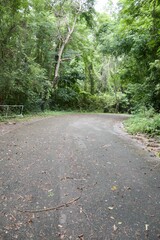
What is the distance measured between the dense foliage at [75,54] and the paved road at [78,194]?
12.8 ft

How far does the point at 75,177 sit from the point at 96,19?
19.6m

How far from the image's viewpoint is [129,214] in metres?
2.70

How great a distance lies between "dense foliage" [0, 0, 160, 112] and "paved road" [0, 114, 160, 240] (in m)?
3.91

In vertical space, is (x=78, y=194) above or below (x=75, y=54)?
below

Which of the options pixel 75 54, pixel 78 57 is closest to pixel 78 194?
pixel 75 54

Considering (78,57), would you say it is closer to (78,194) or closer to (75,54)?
(75,54)

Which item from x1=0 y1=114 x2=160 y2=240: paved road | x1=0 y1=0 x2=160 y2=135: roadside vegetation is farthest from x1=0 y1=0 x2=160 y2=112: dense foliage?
x1=0 y1=114 x2=160 y2=240: paved road

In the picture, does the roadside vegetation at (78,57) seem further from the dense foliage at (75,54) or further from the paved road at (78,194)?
the paved road at (78,194)

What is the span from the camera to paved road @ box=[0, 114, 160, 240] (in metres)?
2.39

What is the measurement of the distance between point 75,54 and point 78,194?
17.6 meters

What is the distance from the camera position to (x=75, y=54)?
62.6 ft

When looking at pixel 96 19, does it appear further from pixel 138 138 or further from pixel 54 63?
pixel 138 138

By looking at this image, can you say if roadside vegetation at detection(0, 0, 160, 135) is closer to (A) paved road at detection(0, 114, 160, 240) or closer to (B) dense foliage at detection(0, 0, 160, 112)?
(B) dense foliage at detection(0, 0, 160, 112)

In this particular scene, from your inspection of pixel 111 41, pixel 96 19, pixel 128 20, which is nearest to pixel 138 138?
pixel 128 20
